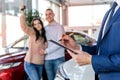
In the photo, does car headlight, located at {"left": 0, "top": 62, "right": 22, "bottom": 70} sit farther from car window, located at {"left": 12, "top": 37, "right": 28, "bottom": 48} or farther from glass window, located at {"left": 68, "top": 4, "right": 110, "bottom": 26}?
glass window, located at {"left": 68, "top": 4, "right": 110, "bottom": 26}

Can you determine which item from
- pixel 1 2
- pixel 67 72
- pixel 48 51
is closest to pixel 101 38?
pixel 67 72

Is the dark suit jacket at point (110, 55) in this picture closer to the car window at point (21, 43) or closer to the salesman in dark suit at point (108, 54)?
the salesman in dark suit at point (108, 54)

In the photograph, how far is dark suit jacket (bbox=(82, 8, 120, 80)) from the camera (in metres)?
1.32

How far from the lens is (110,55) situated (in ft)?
4.41

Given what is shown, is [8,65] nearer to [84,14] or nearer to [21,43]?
[21,43]

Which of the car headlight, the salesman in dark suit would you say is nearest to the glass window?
the car headlight

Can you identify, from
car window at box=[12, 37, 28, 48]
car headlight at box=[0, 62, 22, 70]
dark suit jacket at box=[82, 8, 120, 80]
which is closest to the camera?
dark suit jacket at box=[82, 8, 120, 80]

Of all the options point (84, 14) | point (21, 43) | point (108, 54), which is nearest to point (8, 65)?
point (21, 43)

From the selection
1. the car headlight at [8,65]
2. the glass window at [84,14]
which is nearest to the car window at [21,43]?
the car headlight at [8,65]

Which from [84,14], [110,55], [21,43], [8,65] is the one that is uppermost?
[84,14]

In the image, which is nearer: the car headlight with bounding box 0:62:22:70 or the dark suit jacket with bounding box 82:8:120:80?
the dark suit jacket with bounding box 82:8:120:80

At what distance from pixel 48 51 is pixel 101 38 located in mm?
3334

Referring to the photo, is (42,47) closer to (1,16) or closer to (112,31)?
(112,31)

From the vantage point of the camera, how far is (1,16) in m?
10.7
